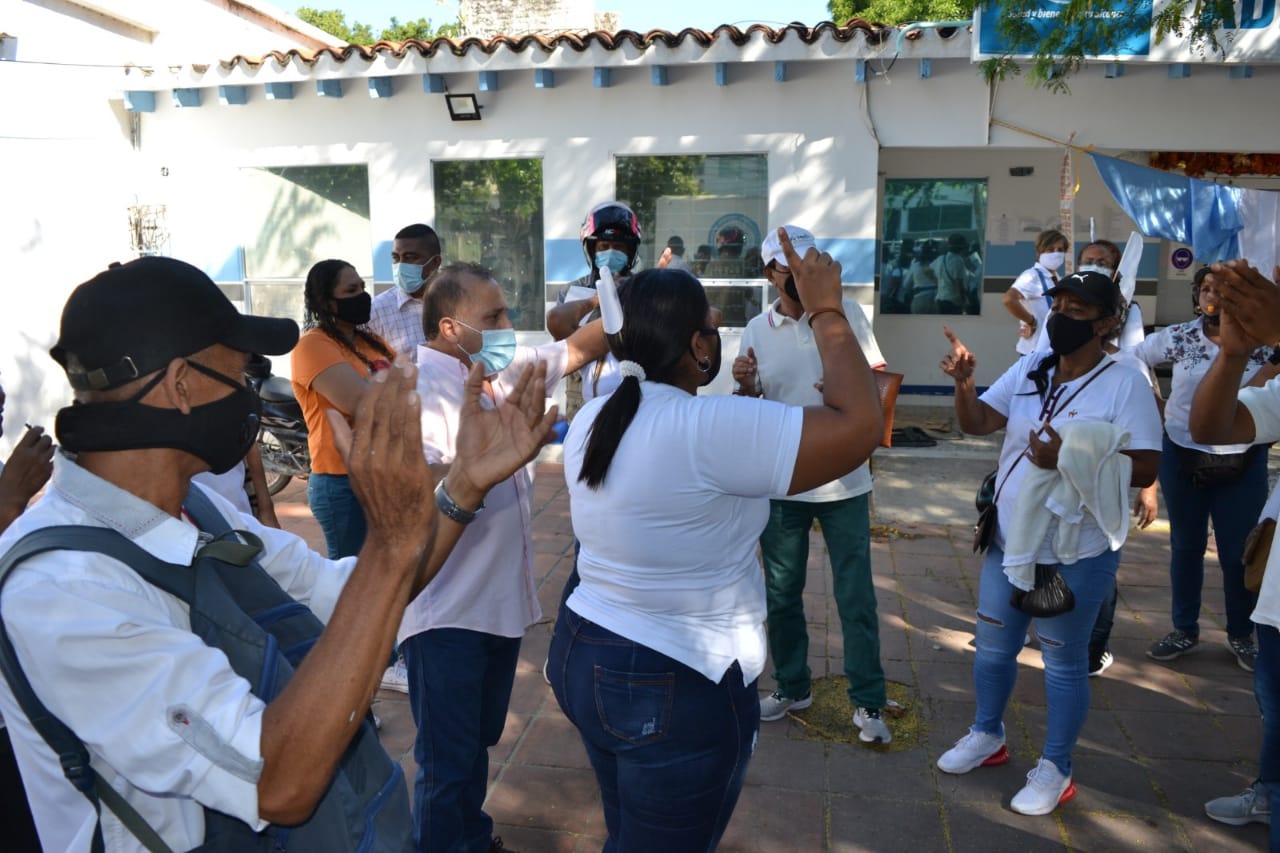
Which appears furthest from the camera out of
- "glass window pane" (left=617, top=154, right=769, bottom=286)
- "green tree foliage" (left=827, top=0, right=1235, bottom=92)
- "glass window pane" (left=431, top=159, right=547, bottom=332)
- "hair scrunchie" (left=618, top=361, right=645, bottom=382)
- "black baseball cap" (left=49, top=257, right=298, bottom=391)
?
"glass window pane" (left=431, top=159, right=547, bottom=332)

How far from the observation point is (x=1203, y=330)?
455 centimetres

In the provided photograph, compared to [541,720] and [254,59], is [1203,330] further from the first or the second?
[254,59]

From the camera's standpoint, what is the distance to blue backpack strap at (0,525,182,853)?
1.31 m

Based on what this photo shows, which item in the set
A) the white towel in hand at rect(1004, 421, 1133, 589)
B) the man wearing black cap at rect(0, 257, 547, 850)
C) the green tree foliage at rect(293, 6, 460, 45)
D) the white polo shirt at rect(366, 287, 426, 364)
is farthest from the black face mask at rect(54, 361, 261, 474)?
the green tree foliage at rect(293, 6, 460, 45)

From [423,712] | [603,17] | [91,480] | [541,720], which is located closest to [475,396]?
[91,480]

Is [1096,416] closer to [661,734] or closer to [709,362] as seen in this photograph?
[709,362]

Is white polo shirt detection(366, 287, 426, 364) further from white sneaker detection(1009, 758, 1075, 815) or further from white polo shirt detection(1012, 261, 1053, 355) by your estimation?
white polo shirt detection(1012, 261, 1053, 355)

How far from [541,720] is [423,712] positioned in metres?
1.40

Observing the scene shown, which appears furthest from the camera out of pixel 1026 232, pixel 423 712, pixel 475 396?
pixel 1026 232

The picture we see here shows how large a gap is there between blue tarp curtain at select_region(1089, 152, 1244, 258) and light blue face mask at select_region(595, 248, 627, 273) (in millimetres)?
5145

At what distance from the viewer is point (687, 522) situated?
7.05ft

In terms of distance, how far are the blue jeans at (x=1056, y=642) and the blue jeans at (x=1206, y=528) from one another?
146 cm

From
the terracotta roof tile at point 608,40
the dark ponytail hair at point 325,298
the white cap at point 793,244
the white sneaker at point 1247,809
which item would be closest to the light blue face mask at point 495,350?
the dark ponytail hair at point 325,298

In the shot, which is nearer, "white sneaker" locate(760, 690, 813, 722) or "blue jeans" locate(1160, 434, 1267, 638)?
"white sneaker" locate(760, 690, 813, 722)
